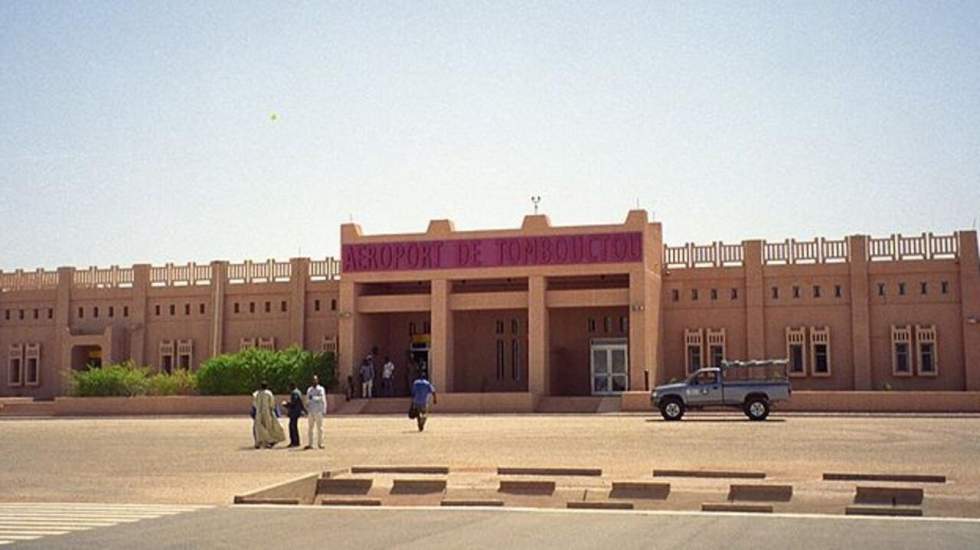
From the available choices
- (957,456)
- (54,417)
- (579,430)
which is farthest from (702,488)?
(54,417)

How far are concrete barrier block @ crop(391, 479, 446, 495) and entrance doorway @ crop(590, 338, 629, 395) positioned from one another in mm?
26414

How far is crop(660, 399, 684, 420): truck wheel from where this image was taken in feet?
111

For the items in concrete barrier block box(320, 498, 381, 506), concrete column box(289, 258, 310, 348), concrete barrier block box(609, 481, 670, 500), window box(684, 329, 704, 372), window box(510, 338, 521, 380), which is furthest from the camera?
concrete column box(289, 258, 310, 348)

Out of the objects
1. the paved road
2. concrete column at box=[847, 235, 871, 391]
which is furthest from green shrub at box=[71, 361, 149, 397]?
the paved road

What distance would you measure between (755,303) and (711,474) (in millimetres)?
26046

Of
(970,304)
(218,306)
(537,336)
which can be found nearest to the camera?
(970,304)

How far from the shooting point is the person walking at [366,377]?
43.5 metres

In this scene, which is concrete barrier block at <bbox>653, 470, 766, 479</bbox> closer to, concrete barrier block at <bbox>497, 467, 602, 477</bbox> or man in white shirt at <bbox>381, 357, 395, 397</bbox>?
concrete barrier block at <bbox>497, 467, 602, 477</bbox>

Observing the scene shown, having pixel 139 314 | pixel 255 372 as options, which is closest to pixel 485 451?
pixel 255 372

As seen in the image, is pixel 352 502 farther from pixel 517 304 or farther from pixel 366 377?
pixel 366 377

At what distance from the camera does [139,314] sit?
50.8m

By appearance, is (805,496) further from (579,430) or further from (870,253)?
(870,253)

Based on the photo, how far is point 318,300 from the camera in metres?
48.4

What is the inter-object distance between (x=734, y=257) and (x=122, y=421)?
907 inches
